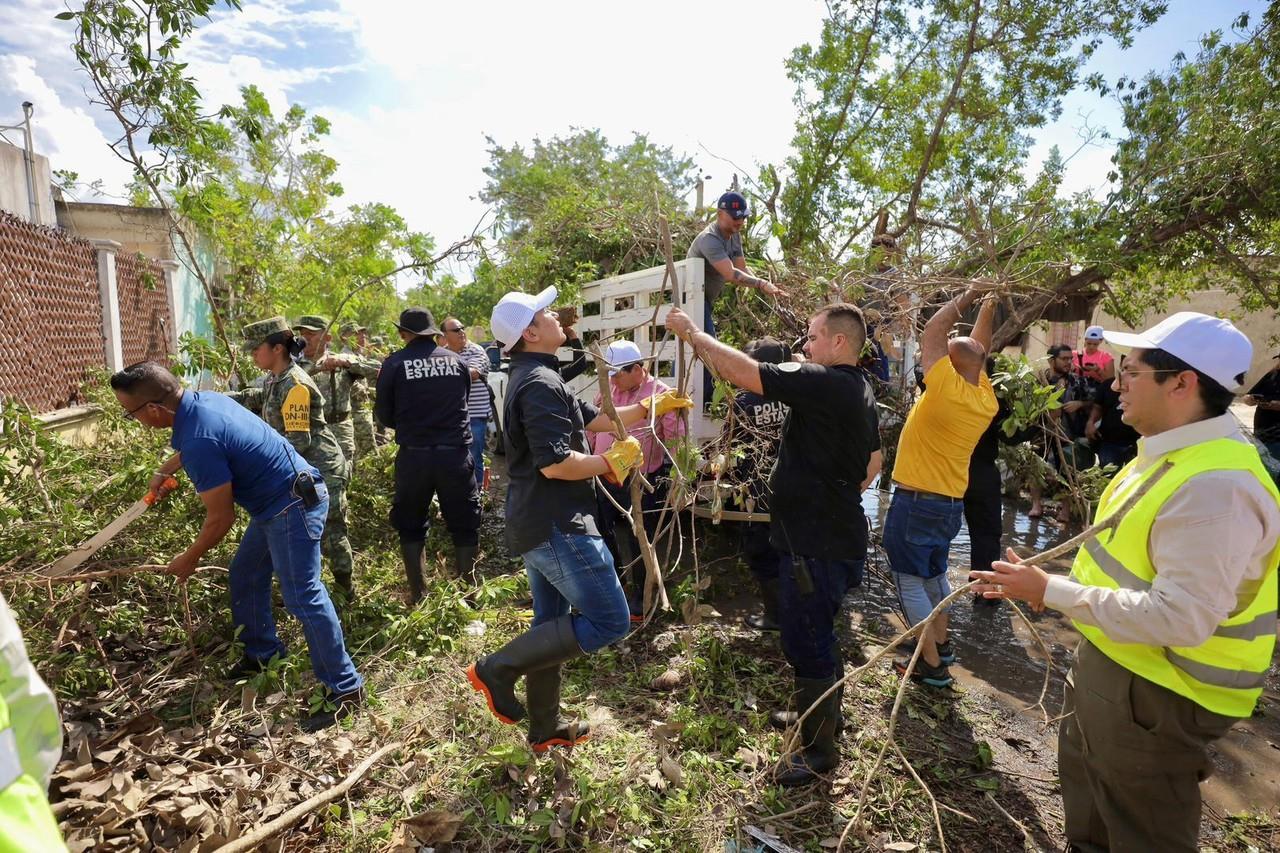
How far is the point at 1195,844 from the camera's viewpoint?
1.94 metres

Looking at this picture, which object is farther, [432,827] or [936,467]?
[936,467]

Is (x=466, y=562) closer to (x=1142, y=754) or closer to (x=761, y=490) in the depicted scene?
(x=761, y=490)

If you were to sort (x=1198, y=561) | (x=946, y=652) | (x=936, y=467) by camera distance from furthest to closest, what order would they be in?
(x=946, y=652)
(x=936, y=467)
(x=1198, y=561)

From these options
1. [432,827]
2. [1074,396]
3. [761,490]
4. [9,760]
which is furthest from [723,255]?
[1074,396]

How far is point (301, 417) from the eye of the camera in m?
4.42

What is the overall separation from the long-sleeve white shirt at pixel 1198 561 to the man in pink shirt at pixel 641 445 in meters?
2.59

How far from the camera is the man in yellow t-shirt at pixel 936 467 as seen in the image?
12.0ft

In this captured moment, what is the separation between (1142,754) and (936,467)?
6.35 ft

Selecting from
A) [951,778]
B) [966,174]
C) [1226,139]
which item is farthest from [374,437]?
[966,174]

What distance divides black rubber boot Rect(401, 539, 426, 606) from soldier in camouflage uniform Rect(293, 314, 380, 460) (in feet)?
4.27

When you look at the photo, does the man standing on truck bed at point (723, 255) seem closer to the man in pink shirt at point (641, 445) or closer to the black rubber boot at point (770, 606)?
A: the man in pink shirt at point (641, 445)

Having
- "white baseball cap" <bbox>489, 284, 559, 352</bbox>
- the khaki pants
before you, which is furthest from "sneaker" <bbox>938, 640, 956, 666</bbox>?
"white baseball cap" <bbox>489, 284, 559, 352</bbox>

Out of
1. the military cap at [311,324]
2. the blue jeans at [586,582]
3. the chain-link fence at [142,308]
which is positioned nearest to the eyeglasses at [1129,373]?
the blue jeans at [586,582]

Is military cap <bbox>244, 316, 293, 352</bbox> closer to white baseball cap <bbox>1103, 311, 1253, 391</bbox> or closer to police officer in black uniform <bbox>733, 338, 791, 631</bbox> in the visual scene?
police officer in black uniform <bbox>733, 338, 791, 631</bbox>
